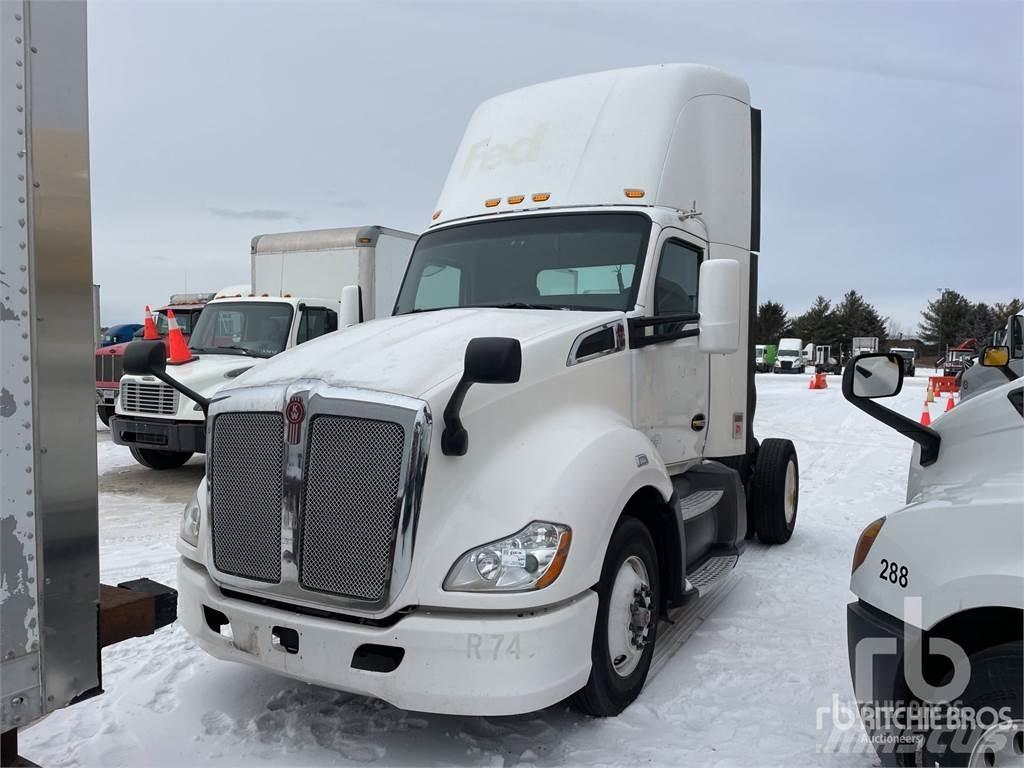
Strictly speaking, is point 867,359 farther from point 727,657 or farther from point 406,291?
point 406,291

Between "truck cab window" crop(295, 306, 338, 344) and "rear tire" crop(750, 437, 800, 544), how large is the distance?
616 centimetres

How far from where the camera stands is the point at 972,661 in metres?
2.49

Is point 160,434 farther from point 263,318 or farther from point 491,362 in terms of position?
point 491,362

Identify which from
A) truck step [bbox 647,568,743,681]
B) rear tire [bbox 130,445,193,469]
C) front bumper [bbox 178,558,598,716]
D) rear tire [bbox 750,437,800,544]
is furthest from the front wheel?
rear tire [bbox 130,445,193,469]

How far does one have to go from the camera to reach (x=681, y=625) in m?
5.01

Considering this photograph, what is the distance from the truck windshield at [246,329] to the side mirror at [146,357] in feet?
21.5

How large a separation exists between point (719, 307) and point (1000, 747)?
8.44 ft

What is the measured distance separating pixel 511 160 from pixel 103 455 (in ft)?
32.7

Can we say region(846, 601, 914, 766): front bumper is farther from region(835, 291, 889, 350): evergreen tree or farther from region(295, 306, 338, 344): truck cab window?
region(835, 291, 889, 350): evergreen tree

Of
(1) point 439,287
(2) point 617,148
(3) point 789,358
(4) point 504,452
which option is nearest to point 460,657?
(4) point 504,452

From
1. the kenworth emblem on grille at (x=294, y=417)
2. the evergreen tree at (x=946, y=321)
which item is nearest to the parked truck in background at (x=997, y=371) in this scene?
the kenworth emblem on grille at (x=294, y=417)

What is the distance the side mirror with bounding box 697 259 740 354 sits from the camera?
4.38 m

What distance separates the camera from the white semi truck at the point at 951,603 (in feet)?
7.85

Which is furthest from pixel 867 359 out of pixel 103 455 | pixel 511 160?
pixel 103 455
